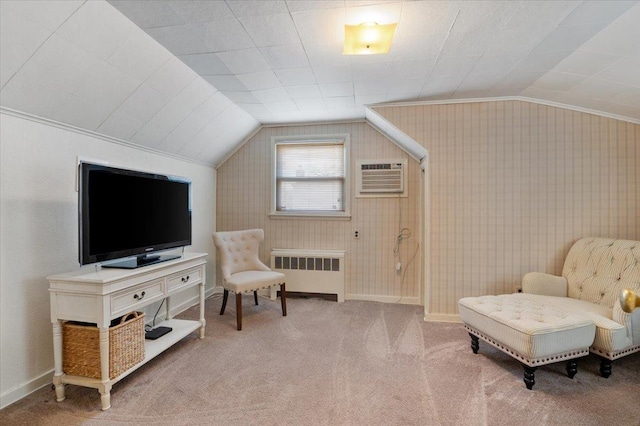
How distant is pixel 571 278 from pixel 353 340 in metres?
2.16

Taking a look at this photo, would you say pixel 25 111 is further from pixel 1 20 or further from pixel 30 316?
pixel 30 316

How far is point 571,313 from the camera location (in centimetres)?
225

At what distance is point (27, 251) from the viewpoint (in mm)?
1965

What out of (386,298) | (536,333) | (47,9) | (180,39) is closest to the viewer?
(47,9)

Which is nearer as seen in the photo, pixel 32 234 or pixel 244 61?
pixel 32 234

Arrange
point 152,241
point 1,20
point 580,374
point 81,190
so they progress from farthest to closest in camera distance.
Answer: point 152,241 < point 580,374 < point 81,190 < point 1,20

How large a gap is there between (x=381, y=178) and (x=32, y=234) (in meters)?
3.41

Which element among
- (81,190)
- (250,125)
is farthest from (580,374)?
(250,125)

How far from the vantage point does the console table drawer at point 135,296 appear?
75.8 inches

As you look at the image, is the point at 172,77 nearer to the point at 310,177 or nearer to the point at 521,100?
the point at 310,177

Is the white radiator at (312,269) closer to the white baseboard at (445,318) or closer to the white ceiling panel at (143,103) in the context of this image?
the white baseboard at (445,318)

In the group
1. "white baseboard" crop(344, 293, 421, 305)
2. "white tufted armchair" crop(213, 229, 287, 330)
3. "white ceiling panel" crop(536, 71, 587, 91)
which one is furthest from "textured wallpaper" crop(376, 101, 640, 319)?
"white tufted armchair" crop(213, 229, 287, 330)

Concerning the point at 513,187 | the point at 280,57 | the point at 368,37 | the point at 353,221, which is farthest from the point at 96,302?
the point at 513,187

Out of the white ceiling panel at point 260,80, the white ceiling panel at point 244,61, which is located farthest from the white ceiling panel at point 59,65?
the white ceiling panel at point 260,80
